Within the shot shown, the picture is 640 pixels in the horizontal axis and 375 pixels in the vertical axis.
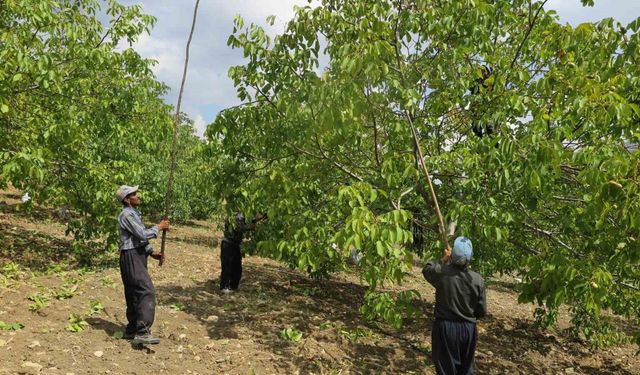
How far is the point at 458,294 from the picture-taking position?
15.5 feet

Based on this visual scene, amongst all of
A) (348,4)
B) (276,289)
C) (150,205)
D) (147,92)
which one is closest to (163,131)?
(147,92)

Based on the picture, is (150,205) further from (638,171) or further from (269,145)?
(638,171)

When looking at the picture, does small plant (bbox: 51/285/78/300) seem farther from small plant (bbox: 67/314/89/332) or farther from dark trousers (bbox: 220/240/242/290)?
dark trousers (bbox: 220/240/242/290)

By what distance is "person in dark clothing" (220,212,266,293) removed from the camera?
8.91 meters

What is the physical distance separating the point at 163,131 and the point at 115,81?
1296 millimetres

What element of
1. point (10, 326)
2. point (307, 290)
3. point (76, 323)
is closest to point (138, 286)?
point (76, 323)

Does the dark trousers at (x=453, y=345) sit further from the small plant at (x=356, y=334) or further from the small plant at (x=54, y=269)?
the small plant at (x=54, y=269)

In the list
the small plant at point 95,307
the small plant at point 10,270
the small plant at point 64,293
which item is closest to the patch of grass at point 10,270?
the small plant at point 10,270

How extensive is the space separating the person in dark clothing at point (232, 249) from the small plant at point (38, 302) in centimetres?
282

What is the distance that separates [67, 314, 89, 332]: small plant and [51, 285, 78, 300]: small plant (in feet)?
3.27

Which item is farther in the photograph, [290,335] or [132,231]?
[290,335]

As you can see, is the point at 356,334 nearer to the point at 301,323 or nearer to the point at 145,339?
the point at 301,323

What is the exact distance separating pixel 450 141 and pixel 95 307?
18.6 feet

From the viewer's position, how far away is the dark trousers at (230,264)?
902 centimetres
